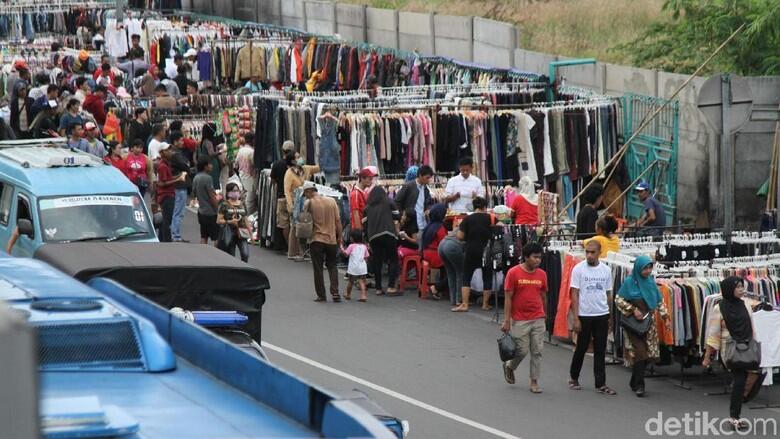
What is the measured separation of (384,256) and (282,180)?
3.04 metres

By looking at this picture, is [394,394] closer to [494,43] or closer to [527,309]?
[527,309]

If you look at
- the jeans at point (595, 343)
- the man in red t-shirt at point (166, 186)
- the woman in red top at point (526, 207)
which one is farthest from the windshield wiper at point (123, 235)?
the woman in red top at point (526, 207)

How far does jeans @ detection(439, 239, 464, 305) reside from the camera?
18.7m

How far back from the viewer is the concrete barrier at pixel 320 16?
129 ft

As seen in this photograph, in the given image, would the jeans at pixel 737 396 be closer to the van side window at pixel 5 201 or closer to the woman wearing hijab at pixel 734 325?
the woman wearing hijab at pixel 734 325

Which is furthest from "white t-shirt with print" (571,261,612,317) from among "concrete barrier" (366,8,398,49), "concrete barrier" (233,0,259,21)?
"concrete barrier" (233,0,259,21)

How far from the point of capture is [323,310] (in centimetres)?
1867

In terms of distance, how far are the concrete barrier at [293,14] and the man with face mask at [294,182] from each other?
2014cm

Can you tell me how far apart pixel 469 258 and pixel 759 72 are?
30.3 feet

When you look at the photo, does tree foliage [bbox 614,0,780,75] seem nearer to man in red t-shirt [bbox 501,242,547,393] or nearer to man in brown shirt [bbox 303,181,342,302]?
man in brown shirt [bbox 303,181,342,302]

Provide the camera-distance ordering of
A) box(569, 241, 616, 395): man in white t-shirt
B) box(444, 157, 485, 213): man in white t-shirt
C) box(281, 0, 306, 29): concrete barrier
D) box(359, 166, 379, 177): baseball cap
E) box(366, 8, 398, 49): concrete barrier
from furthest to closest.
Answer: box(281, 0, 306, 29): concrete barrier < box(366, 8, 398, 49): concrete barrier < box(359, 166, 379, 177): baseball cap < box(444, 157, 485, 213): man in white t-shirt < box(569, 241, 616, 395): man in white t-shirt

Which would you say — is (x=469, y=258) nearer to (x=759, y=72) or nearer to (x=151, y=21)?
(x=759, y=72)

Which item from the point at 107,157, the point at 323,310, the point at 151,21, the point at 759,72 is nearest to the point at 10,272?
the point at 323,310

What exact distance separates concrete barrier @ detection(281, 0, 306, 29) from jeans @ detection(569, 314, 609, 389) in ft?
91.4
